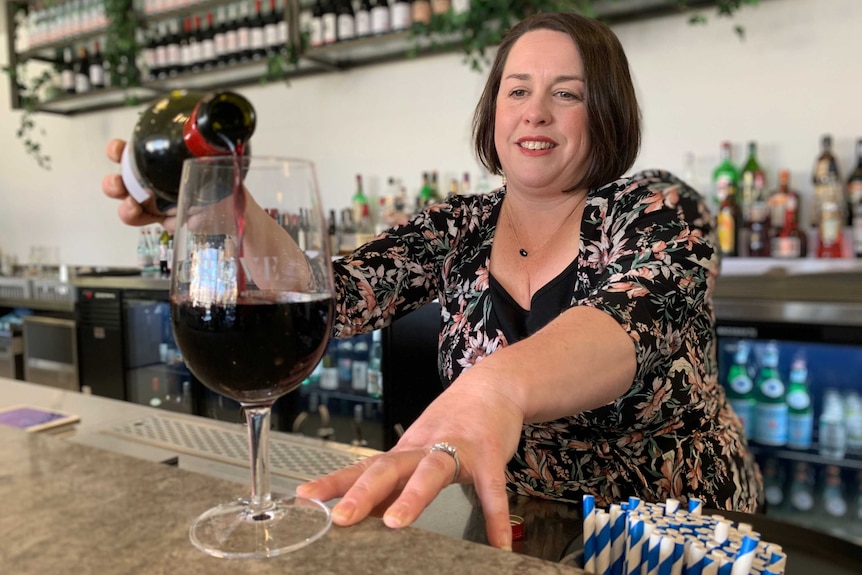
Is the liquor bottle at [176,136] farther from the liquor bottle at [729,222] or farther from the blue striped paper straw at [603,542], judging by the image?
the liquor bottle at [729,222]

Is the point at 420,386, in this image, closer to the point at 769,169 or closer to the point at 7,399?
the point at 7,399

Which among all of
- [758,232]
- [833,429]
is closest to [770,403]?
[833,429]

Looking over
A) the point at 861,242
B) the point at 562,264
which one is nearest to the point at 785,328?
the point at 861,242

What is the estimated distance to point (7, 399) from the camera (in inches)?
44.3

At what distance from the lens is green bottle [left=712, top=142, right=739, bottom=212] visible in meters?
2.38

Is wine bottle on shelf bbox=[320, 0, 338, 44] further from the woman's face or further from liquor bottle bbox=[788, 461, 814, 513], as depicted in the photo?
liquor bottle bbox=[788, 461, 814, 513]

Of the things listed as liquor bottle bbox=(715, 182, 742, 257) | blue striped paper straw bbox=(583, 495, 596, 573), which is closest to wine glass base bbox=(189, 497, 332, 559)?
blue striped paper straw bbox=(583, 495, 596, 573)

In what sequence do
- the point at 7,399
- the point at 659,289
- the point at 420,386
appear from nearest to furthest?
the point at 659,289, the point at 7,399, the point at 420,386

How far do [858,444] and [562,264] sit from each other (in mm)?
1437

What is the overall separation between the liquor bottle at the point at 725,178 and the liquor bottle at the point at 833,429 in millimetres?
795

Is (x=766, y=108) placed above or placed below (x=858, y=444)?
above

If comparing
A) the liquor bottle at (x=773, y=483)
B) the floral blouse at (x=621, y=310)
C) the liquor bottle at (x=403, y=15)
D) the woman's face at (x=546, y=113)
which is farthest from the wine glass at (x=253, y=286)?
the liquor bottle at (x=403, y=15)

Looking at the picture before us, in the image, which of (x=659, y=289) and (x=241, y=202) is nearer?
(x=241, y=202)

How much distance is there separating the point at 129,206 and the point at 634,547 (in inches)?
30.9
